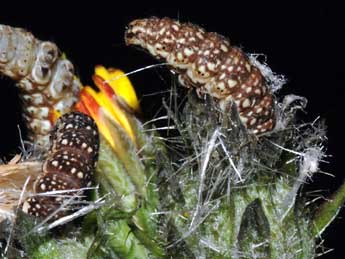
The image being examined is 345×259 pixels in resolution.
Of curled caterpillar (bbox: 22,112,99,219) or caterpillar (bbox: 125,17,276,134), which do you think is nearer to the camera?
curled caterpillar (bbox: 22,112,99,219)

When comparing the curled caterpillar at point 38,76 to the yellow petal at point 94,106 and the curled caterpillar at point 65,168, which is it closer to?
the yellow petal at point 94,106

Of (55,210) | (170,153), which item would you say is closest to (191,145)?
(170,153)

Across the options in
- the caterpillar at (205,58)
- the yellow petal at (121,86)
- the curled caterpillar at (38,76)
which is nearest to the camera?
the caterpillar at (205,58)

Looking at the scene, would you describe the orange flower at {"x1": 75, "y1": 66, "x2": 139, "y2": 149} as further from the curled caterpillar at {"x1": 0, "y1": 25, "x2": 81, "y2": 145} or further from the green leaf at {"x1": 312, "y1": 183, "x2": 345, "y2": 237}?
the green leaf at {"x1": 312, "y1": 183, "x2": 345, "y2": 237}

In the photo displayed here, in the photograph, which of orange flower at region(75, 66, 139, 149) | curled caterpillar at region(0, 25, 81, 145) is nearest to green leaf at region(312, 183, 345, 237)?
orange flower at region(75, 66, 139, 149)

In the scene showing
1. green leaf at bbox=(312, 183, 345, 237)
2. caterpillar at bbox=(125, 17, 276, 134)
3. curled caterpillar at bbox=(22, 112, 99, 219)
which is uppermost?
caterpillar at bbox=(125, 17, 276, 134)

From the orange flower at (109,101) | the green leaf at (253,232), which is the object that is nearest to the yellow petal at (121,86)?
the orange flower at (109,101)

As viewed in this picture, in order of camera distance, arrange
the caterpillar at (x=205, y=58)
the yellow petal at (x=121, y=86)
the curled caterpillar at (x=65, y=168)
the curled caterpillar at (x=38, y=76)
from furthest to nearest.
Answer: the yellow petal at (x=121, y=86) < the curled caterpillar at (x=38, y=76) < the caterpillar at (x=205, y=58) < the curled caterpillar at (x=65, y=168)

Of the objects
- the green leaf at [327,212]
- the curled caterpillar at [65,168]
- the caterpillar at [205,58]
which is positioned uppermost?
the caterpillar at [205,58]
